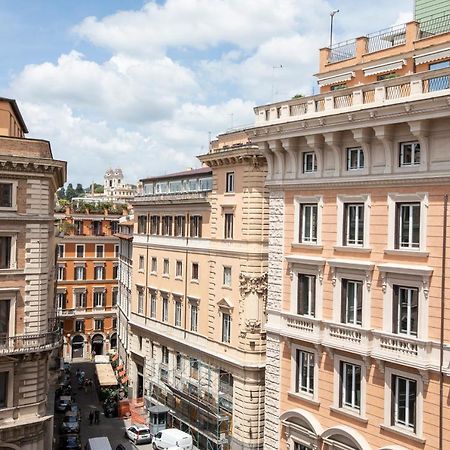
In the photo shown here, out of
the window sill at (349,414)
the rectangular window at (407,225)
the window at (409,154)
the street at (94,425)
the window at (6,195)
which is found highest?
the window at (409,154)

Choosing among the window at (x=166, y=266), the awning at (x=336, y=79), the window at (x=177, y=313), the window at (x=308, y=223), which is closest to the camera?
the window at (x=308, y=223)

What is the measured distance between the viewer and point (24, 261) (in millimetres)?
32656

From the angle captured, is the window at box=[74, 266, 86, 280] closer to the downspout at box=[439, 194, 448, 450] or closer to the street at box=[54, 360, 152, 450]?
the street at box=[54, 360, 152, 450]

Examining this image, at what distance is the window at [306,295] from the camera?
1065 inches

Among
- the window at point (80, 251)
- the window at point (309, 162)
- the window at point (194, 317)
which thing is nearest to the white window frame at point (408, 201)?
the window at point (309, 162)

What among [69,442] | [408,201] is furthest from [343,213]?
[69,442]

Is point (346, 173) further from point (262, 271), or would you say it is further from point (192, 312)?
point (192, 312)

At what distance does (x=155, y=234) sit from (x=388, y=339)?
32.5 meters

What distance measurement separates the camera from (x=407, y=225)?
23.3 m

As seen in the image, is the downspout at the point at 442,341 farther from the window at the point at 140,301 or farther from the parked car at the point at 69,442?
the window at the point at 140,301

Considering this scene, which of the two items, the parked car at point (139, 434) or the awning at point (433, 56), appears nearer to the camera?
the awning at point (433, 56)

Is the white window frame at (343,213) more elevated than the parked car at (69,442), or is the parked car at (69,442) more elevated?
the white window frame at (343,213)

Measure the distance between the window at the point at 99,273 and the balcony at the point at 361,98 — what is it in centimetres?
5408

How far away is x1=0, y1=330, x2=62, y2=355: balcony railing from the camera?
31703 mm
